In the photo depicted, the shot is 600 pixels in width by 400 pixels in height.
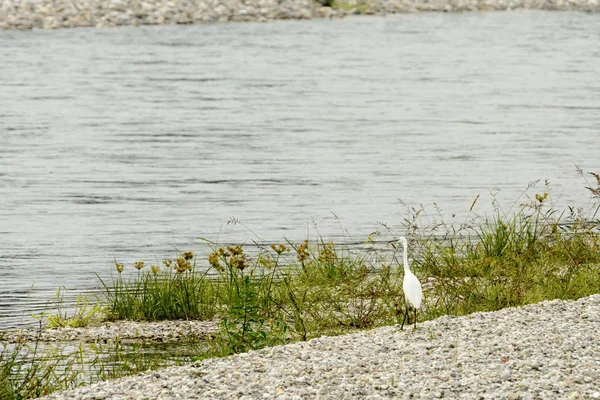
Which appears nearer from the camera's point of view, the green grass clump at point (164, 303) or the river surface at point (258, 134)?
the green grass clump at point (164, 303)

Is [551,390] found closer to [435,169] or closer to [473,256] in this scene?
[473,256]

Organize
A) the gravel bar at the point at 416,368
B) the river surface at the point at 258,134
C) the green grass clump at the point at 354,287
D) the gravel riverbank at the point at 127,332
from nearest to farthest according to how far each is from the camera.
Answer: the gravel bar at the point at 416,368 → the green grass clump at the point at 354,287 → the gravel riverbank at the point at 127,332 → the river surface at the point at 258,134

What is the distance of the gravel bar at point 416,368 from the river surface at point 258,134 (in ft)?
10.0

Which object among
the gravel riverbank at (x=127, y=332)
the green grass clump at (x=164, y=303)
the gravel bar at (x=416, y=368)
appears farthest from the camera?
the green grass clump at (x=164, y=303)

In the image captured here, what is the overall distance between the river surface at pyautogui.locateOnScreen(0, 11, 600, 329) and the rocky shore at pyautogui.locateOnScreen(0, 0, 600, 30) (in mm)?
1358

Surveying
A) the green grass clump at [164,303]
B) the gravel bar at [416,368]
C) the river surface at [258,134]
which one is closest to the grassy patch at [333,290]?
the green grass clump at [164,303]

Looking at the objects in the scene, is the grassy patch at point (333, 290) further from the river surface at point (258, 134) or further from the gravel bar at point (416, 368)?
the river surface at point (258, 134)

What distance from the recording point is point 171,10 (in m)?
40.2

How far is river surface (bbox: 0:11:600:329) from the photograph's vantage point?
12.9 metres

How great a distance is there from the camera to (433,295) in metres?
8.80

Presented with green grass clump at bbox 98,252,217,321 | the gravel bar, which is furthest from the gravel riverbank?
the gravel bar

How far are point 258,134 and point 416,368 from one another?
13.8m

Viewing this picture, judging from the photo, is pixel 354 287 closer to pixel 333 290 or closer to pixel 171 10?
pixel 333 290

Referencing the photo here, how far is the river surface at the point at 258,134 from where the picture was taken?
1290 centimetres
